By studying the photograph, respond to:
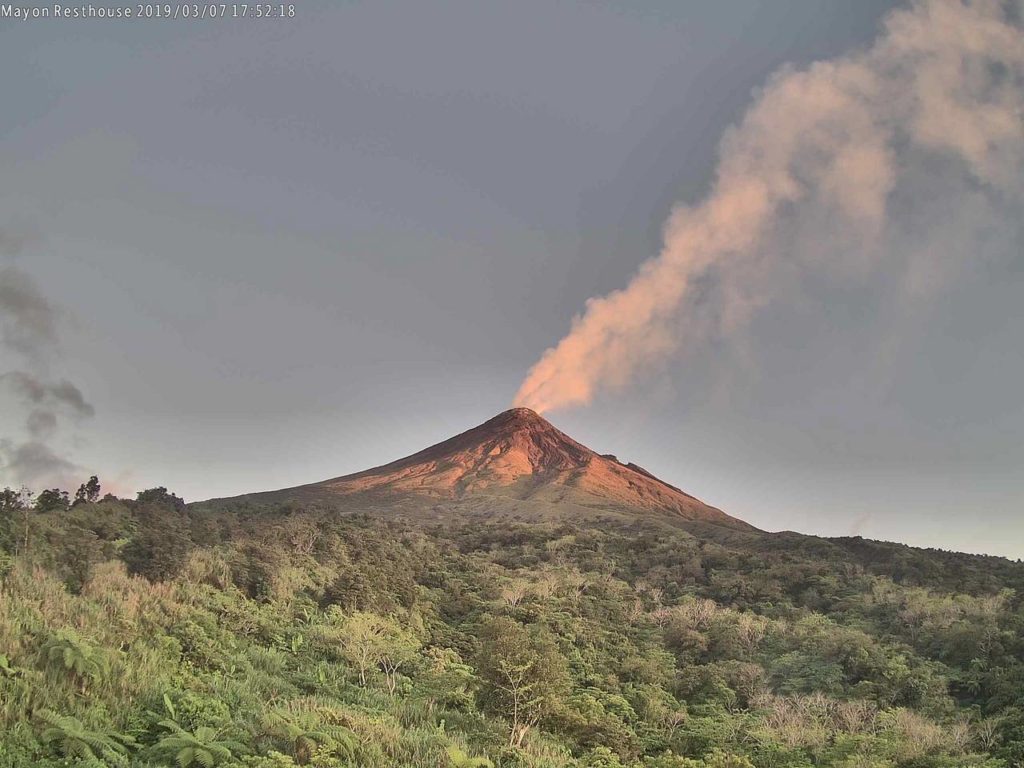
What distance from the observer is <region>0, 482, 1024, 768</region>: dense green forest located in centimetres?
1195

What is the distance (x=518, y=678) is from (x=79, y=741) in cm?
935

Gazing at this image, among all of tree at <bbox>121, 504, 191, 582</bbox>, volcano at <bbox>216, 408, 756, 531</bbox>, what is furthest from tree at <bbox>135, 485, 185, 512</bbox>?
volcano at <bbox>216, 408, 756, 531</bbox>

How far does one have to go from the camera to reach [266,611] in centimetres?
2069

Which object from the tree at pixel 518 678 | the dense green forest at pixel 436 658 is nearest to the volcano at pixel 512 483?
the dense green forest at pixel 436 658

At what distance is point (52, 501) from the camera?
2584 cm

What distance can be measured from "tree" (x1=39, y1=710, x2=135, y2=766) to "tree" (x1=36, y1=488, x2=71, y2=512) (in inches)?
696

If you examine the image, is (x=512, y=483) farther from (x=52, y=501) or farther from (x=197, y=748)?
(x=197, y=748)

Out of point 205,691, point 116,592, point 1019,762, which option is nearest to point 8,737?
point 205,691

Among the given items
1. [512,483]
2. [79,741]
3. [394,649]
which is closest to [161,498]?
[394,649]

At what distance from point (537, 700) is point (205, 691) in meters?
7.39

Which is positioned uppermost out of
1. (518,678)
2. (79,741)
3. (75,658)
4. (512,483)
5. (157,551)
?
(512,483)

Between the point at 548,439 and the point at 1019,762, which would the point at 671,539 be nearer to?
the point at 1019,762

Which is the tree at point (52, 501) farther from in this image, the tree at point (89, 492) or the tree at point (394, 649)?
the tree at point (394, 649)

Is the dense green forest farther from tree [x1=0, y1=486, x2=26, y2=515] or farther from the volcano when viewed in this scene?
the volcano
